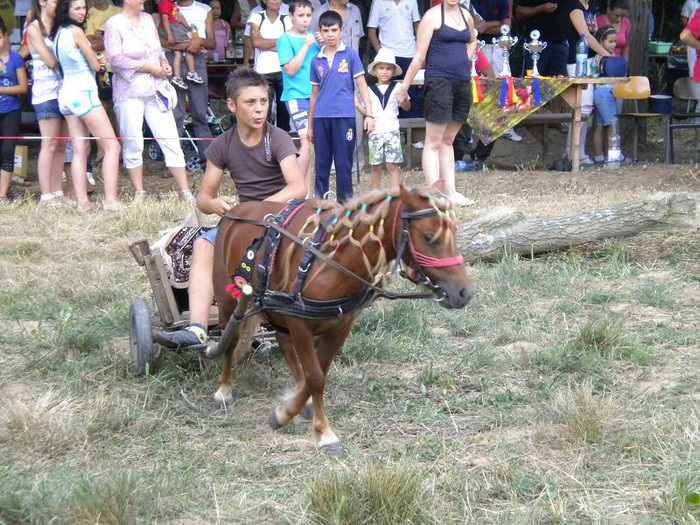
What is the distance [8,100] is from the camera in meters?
10.3

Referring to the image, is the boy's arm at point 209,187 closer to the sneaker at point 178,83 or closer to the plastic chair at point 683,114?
the sneaker at point 178,83

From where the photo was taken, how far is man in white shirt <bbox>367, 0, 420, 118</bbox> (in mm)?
12023

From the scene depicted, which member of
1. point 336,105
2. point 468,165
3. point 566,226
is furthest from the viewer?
point 468,165

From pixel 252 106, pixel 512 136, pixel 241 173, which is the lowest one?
pixel 512 136

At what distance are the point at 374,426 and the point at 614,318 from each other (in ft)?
6.62

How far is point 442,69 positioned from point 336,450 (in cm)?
557

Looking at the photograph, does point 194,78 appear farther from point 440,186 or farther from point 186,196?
point 440,186

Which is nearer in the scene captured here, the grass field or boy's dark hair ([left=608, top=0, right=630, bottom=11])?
the grass field

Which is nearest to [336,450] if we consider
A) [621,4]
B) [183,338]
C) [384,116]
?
[183,338]

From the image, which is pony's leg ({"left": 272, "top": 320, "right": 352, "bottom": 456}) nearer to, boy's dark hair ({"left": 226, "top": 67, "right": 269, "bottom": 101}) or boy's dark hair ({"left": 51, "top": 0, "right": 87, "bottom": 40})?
boy's dark hair ({"left": 226, "top": 67, "right": 269, "bottom": 101})

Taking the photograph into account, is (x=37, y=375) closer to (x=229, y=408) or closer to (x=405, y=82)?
(x=229, y=408)

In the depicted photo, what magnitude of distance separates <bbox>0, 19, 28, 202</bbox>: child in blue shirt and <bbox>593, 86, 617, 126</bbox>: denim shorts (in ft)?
23.0

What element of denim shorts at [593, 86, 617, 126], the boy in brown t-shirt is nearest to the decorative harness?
the boy in brown t-shirt

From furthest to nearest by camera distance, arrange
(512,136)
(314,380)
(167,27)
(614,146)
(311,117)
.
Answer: (512,136), (614,146), (167,27), (311,117), (314,380)
